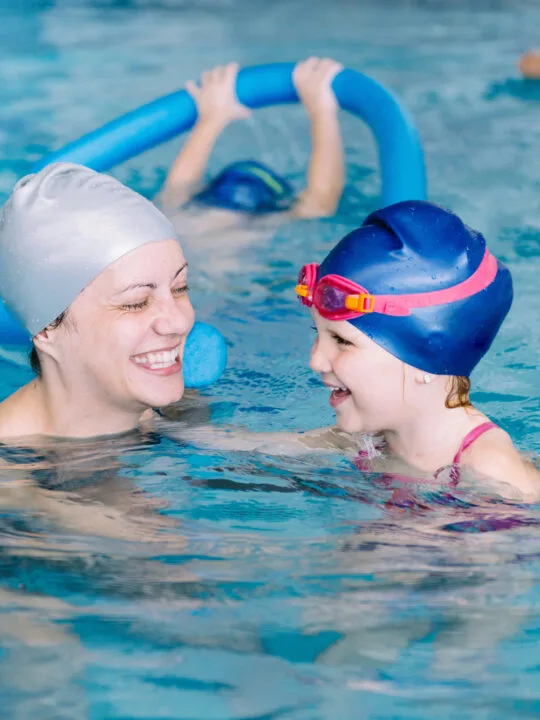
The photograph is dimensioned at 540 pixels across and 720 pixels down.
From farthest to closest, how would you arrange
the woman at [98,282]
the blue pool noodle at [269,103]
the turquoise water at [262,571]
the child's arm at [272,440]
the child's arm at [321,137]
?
the child's arm at [321,137] → the blue pool noodle at [269,103] → the child's arm at [272,440] → the woman at [98,282] → the turquoise water at [262,571]

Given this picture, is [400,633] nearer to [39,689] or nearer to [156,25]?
[39,689]

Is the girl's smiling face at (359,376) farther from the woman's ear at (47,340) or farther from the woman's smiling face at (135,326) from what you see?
the woman's ear at (47,340)

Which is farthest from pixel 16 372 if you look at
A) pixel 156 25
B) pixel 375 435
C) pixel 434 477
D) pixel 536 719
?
pixel 156 25

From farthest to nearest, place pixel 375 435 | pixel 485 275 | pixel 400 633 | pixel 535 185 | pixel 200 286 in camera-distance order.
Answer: pixel 535 185, pixel 200 286, pixel 375 435, pixel 485 275, pixel 400 633

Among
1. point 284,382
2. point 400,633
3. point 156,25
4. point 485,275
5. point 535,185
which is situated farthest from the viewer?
point 156,25

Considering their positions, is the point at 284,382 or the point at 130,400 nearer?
Result: the point at 130,400

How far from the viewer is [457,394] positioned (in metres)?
3.42

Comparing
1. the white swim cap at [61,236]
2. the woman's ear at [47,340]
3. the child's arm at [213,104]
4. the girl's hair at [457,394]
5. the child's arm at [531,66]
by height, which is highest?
the child's arm at [531,66]

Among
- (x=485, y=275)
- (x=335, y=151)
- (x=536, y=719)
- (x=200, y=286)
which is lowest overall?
(x=536, y=719)

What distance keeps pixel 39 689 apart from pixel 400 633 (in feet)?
2.75

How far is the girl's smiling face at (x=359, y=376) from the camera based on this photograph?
3.25 metres

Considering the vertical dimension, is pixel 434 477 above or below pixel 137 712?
above

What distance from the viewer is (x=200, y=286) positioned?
5.77 metres

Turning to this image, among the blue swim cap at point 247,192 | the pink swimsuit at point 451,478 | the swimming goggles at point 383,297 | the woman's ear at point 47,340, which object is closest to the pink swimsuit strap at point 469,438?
the pink swimsuit at point 451,478
